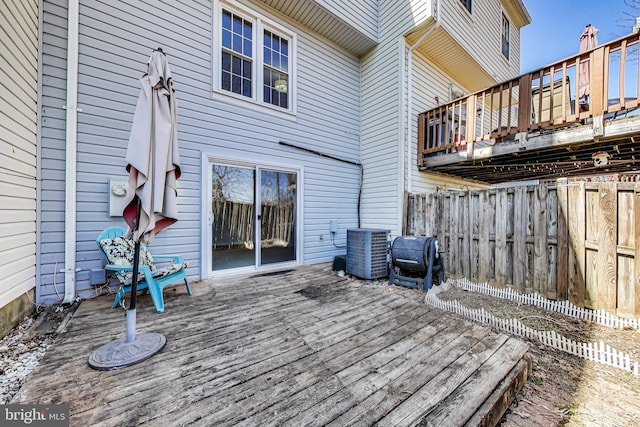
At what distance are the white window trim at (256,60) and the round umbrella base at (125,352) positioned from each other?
3.87m

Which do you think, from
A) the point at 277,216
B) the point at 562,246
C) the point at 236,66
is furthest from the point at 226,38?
the point at 562,246

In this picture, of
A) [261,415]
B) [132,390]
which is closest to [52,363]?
[132,390]

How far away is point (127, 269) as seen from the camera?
2791 mm

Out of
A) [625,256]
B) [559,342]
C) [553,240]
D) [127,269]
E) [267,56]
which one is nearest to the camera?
[559,342]

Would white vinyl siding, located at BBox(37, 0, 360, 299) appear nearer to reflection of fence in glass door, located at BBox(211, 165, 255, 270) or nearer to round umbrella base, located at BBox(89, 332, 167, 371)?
reflection of fence in glass door, located at BBox(211, 165, 255, 270)

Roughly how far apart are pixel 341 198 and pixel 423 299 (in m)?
3.11

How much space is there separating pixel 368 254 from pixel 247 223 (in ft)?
7.67

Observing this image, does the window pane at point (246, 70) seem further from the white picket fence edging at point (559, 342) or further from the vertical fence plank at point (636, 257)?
the vertical fence plank at point (636, 257)

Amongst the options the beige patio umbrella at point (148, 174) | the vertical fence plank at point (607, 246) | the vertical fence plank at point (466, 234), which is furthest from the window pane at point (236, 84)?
the vertical fence plank at point (607, 246)

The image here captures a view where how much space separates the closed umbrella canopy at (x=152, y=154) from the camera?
77.2 inches

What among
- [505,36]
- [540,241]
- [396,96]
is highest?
[505,36]

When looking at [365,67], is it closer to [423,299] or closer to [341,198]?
[341,198]

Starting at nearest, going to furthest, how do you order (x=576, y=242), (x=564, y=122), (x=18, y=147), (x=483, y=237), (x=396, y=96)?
(x=18, y=147) → (x=576, y=242) → (x=564, y=122) → (x=483, y=237) → (x=396, y=96)

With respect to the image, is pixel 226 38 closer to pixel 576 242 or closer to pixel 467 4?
pixel 467 4
